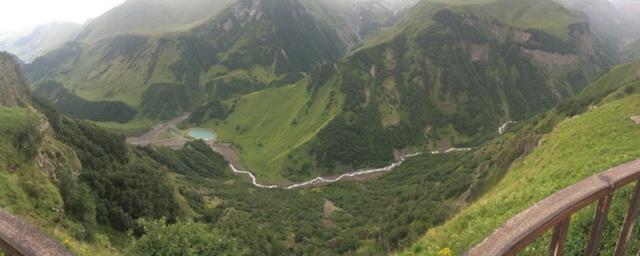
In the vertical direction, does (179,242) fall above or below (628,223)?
below

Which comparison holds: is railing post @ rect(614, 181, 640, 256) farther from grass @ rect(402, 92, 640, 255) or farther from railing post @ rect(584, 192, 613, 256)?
grass @ rect(402, 92, 640, 255)

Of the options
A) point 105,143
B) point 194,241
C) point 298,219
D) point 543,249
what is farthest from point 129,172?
point 543,249

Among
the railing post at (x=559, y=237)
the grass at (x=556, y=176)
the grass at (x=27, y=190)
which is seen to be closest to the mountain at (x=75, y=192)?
the grass at (x=27, y=190)

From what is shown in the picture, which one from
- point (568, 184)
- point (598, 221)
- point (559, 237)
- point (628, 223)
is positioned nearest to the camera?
point (559, 237)

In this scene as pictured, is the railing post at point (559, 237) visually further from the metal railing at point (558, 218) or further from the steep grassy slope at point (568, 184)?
the steep grassy slope at point (568, 184)

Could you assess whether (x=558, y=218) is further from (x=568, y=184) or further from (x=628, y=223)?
(x=568, y=184)

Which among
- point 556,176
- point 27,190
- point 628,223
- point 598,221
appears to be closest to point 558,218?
point 598,221

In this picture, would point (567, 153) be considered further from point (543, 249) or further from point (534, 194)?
point (543, 249)
